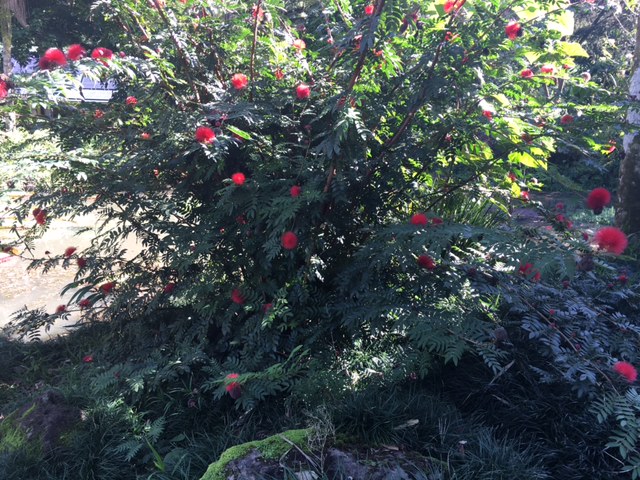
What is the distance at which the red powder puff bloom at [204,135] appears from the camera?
2.79m

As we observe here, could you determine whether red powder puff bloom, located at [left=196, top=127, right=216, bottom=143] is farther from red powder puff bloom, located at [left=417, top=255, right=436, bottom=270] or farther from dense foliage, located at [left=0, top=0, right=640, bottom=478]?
red powder puff bloom, located at [left=417, top=255, right=436, bottom=270]

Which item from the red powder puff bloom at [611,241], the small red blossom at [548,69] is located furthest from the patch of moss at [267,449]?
the small red blossom at [548,69]

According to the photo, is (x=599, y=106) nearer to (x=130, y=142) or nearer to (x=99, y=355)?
(x=130, y=142)

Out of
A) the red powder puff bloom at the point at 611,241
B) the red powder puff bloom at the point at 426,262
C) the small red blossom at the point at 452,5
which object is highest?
the small red blossom at the point at 452,5

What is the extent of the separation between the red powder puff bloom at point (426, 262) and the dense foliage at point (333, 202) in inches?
1.1

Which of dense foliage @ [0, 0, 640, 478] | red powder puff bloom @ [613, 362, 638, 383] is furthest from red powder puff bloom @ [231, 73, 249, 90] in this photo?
red powder puff bloom @ [613, 362, 638, 383]

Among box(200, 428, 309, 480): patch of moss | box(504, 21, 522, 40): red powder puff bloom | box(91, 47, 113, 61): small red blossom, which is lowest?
box(200, 428, 309, 480): patch of moss

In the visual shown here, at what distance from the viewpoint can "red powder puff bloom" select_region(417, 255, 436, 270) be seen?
294cm

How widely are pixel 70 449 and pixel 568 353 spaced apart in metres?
2.76

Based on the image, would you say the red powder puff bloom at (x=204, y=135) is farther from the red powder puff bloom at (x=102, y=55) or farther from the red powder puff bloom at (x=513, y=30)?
the red powder puff bloom at (x=513, y=30)

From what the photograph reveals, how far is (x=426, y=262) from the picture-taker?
2941mm

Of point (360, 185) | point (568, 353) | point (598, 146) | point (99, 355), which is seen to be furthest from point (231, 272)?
point (598, 146)

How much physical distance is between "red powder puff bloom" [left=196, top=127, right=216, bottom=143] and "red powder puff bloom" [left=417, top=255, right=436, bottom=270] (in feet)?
4.36

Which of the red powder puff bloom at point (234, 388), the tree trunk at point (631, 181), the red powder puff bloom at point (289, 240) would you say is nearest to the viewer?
the red powder puff bloom at point (234, 388)
